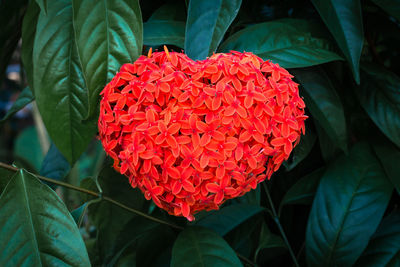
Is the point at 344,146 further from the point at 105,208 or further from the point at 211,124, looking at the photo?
the point at 105,208

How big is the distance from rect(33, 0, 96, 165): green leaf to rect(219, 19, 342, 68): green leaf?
31 cm

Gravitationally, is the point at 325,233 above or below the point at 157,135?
below

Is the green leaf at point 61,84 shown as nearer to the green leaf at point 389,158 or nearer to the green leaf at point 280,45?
the green leaf at point 280,45

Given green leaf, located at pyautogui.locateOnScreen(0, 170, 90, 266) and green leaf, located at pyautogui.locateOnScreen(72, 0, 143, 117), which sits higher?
green leaf, located at pyautogui.locateOnScreen(72, 0, 143, 117)

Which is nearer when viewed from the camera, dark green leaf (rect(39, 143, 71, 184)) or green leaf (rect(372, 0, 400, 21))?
green leaf (rect(372, 0, 400, 21))

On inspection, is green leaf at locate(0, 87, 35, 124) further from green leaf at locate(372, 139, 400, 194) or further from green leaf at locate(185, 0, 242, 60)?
green leaf at locate(372, 139, 400, 194)

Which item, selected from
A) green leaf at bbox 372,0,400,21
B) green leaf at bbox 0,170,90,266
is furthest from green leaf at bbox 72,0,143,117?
green leaf at bbox 372,0,400,21

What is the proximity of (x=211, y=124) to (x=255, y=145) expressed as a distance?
8 centimetres

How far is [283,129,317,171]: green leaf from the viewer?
89 centimetres

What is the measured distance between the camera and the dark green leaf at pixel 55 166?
94 centimetres

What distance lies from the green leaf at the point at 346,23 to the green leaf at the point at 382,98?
18 cm

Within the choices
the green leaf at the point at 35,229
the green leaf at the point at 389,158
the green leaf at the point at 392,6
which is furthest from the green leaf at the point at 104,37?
the green leaf at the point at 389,158

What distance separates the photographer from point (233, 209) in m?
0.96

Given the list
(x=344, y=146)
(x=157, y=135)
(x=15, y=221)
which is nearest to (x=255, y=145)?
(x=157, y=135)
